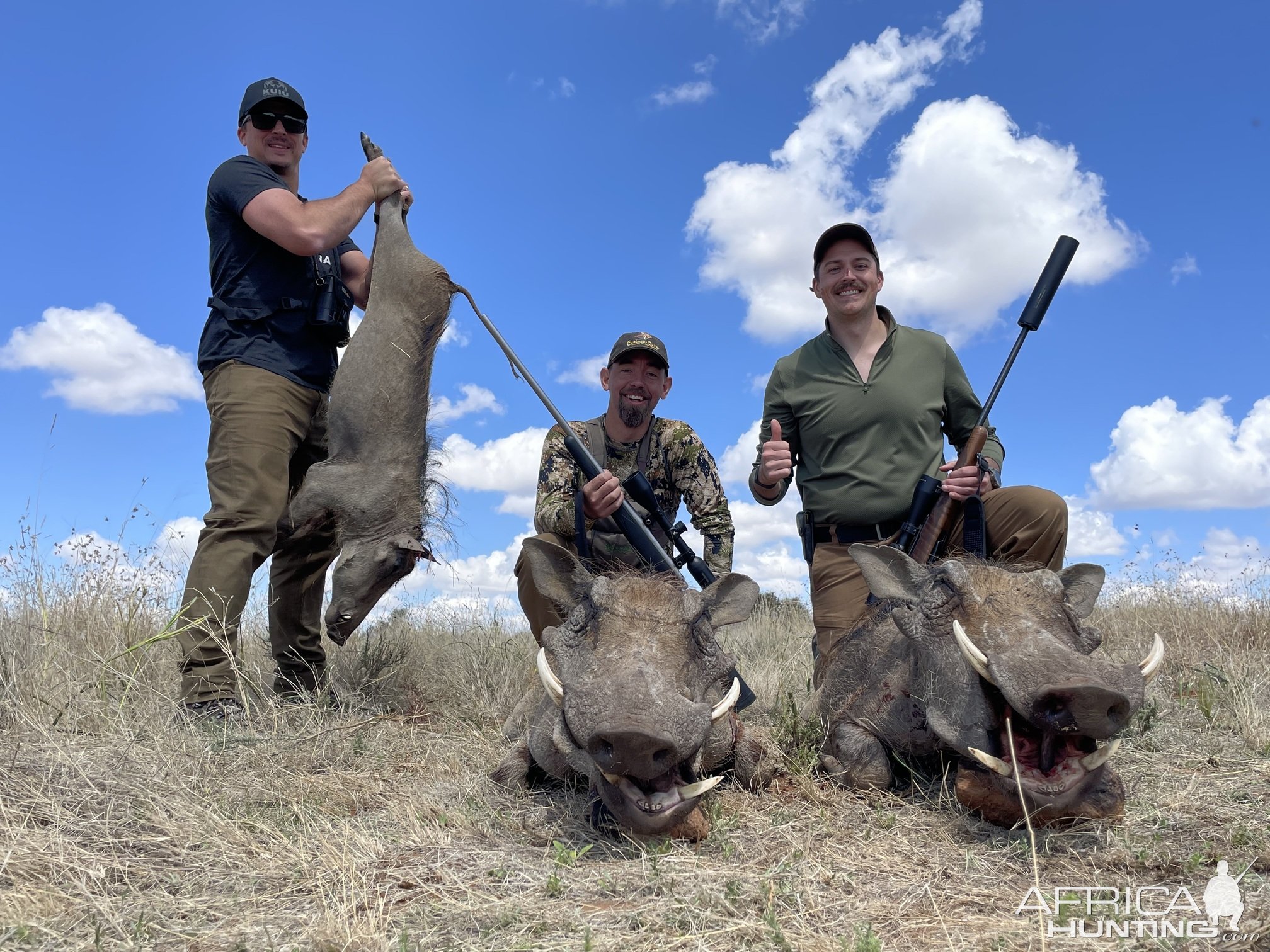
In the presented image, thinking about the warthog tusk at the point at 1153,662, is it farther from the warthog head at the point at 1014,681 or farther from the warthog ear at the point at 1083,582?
the warthog ear at the point at 1083,582

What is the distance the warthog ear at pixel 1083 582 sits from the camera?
358cm

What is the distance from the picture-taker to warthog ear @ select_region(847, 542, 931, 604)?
3.53 m

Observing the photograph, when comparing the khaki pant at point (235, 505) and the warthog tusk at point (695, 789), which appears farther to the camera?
the khaki pant at point (235, 505)

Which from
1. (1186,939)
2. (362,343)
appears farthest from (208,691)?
(1186,939)

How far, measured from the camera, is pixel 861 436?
511 centimetres

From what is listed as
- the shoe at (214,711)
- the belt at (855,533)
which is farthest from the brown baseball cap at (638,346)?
the shoe at (214,711)

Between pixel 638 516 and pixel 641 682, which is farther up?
pixel 638 516

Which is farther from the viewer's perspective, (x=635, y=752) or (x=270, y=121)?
(x=270, y=121)

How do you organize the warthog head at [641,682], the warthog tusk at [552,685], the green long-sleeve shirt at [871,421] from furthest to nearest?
the green long-sleeve shirt at [871,421]
the warthog tusk at [552,685]
the warthog head at [641,682]

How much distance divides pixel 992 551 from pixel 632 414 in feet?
7.84

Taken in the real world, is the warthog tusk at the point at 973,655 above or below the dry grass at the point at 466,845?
above

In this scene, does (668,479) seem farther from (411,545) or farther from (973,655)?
(973,655)

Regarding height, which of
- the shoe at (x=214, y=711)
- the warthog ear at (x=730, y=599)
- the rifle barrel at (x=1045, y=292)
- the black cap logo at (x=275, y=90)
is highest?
the black cap logo at (x=275, y=90)

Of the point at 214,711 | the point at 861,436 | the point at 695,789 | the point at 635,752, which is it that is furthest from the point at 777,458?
the point at 214,711
